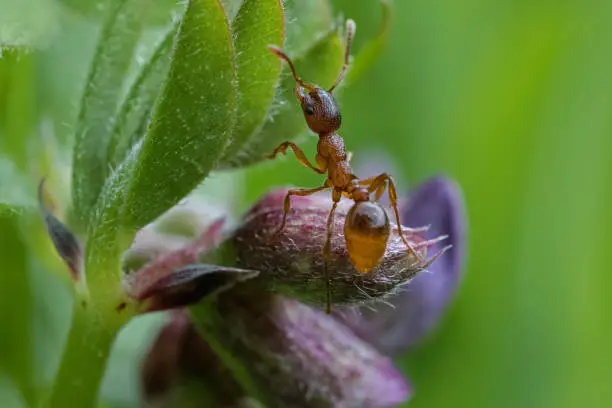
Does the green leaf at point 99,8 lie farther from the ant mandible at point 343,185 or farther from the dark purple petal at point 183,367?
the dark purple petal at point 183,367

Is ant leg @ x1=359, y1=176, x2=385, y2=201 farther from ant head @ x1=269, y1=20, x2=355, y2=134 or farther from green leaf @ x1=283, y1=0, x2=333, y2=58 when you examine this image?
green leaf @ x1=283, y1=0, x2=333, y2=58

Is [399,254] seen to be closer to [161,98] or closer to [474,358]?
[161,98]

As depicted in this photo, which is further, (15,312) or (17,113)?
(15,312)

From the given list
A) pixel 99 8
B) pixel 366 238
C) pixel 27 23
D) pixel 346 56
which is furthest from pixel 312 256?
pixel 99 8

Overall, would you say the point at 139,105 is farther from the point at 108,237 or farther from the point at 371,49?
the point at 371,49

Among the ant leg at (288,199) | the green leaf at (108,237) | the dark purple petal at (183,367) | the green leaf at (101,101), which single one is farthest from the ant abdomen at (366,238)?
the dark purple petal at (183,367)

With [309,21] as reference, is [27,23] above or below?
below
